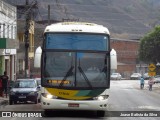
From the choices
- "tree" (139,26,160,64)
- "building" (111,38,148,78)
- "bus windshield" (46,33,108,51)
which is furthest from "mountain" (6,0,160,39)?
"bus windshield" (46,33,108,51)

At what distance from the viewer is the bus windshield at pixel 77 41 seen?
65.1 feet

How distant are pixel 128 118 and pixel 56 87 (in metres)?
3.07

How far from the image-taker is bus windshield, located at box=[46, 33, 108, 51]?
1983 cm

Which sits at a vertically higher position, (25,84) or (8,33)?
(8,33)

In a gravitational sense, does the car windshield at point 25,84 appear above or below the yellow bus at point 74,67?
below

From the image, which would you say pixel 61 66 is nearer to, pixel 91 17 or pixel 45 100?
pixel 45 100

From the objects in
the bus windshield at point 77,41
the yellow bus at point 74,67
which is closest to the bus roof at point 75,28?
the yellow bus at point 74,67

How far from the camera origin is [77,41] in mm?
20000

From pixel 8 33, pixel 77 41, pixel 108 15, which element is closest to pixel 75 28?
pixel 77 41

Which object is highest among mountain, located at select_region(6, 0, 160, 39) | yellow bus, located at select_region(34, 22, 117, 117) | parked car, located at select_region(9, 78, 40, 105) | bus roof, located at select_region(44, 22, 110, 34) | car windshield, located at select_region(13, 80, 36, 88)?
mountain, located at select_region(6, 0, 160, 39)

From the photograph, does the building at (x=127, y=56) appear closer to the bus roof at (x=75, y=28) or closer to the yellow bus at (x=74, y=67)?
the bus roof at (x=75, y=28)

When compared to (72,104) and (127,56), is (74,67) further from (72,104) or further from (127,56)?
(127,56)

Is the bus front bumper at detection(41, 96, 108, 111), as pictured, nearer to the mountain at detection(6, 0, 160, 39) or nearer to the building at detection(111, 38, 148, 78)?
the building at detection(111, 38, 148, 78)

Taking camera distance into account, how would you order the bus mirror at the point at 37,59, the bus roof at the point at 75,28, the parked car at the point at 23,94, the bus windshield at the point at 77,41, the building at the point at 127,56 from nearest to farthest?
the bus mirror at the point at 37,59 < the bus windshield at the point at 77,41 < the bus roof at the point at 75,28 < the parked car at the point at 23,94 < the building at the point at 127,56
